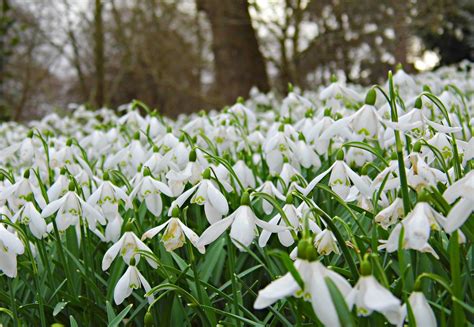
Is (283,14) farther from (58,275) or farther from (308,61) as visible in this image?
(58,275)

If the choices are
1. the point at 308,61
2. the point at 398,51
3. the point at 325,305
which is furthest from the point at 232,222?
the point at 308,61

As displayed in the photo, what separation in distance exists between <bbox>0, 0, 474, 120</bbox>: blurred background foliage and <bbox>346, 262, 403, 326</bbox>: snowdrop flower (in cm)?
692

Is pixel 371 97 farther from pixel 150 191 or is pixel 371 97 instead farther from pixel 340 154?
pixel 150 191

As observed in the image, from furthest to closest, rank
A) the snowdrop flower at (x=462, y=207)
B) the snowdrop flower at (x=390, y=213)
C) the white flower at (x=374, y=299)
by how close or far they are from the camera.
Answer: the snowdrop flower at (x=390, y=213) → the snowdrop flower at (x=462, y=207) → the white flower at (x=374, y=299)

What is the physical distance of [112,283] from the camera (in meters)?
1.82

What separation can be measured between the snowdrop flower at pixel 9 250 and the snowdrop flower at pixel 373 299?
858mm

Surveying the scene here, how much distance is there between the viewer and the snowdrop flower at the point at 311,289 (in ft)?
3.05

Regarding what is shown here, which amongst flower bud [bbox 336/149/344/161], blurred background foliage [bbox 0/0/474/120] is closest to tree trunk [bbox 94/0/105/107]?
blurred background foliage [bbox 0/0/474/120]

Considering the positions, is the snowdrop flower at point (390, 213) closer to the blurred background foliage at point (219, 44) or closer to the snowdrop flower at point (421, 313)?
the snowdrop flower at point (421, 313)

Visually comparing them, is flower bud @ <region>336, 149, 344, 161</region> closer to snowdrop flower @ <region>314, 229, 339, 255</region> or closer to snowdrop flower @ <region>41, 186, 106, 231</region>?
snowdrop flower @ <region>314, 229, 339, 255</region>

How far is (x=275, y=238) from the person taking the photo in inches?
80.2

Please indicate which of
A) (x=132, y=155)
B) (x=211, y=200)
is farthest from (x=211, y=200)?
(x=132, y=155)

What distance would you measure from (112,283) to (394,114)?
1.03m

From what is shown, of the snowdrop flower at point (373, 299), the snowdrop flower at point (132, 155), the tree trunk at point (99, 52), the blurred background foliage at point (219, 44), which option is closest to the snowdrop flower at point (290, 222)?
the snowdrop flower at point (373, 299)
